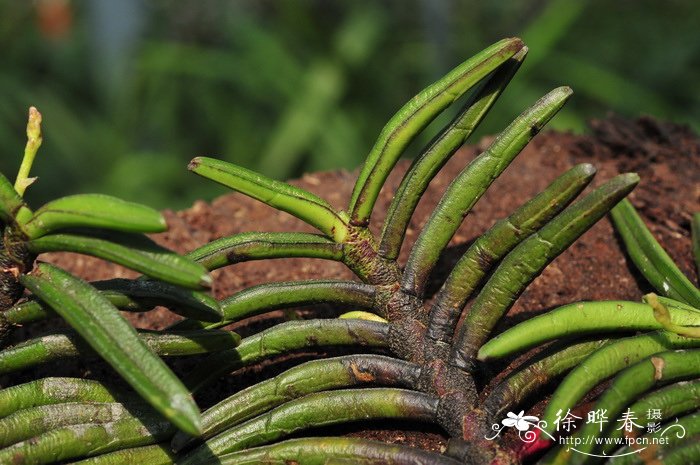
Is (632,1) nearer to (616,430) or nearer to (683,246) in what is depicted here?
(683,246)

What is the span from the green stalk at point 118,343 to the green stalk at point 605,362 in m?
0.45

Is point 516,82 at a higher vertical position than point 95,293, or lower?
higher

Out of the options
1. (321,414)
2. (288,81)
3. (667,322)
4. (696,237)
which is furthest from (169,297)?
(288,81)

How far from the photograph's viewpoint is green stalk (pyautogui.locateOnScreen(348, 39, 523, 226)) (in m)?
1.19

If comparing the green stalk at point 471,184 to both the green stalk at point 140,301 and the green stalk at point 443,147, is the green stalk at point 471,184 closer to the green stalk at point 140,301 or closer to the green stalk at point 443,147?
the green stalk at point 443,147

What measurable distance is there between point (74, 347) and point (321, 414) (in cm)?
36

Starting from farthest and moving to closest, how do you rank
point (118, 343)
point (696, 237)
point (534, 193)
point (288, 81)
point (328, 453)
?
point (288, 81)
point (534, 193)
point (696, 237)
point (328, 453)
point (118, 343)

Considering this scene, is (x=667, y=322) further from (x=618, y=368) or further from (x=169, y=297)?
(x=169, y=297)

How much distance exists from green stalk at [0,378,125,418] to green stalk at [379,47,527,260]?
482mm

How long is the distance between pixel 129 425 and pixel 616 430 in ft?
2.21

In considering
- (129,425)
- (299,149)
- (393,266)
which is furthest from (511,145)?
(299,149)

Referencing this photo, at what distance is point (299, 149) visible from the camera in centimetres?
477

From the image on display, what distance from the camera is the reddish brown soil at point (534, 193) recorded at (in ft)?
5.36

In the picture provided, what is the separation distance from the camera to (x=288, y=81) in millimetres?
4996
